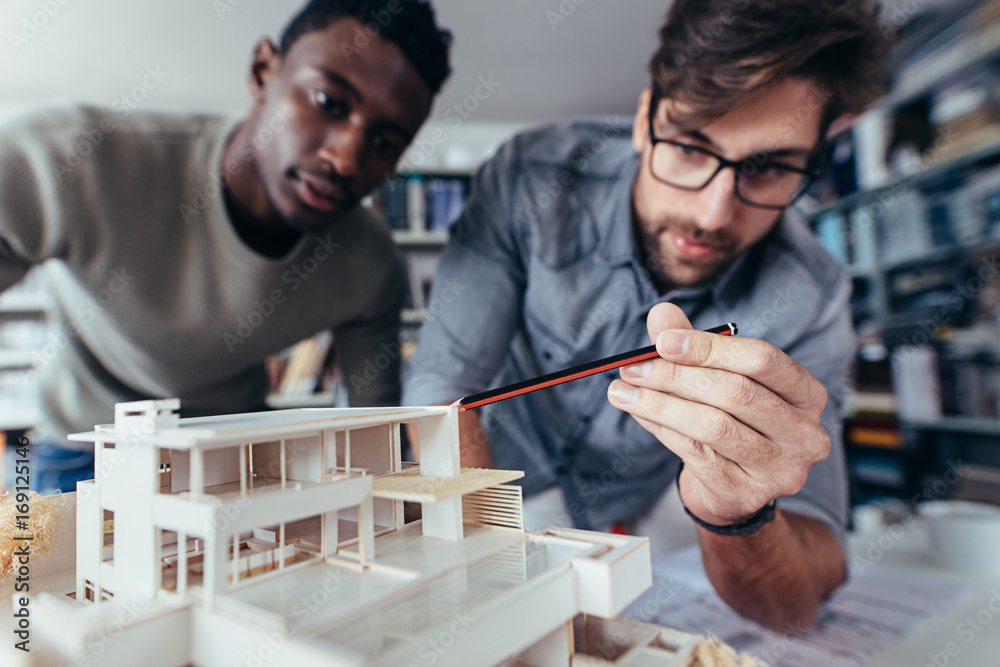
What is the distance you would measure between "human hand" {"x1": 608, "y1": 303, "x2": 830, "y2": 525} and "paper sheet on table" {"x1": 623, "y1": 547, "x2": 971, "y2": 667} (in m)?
0.46

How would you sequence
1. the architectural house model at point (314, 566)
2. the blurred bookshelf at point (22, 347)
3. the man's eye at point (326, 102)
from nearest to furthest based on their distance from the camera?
1. the architectural house model at point (314, 566)
2. the blurred bookshelf at point (22, 347)
3. the man's eye at point (326, 102)

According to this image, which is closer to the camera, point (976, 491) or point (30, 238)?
point (30, 238)

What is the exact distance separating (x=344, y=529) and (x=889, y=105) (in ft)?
5.83

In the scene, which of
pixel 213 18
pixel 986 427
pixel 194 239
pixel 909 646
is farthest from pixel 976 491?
pixel 213 18

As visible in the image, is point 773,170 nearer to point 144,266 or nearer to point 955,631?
point 955,631

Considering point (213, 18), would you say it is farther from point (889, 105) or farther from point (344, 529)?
point (889, 105)

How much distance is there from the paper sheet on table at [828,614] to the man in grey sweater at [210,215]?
972mm

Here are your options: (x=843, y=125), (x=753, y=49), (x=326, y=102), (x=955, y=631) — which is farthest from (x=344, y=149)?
(x=955, y=631)

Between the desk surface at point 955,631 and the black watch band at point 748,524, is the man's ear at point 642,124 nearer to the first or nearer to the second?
the black watch band at point 748,524

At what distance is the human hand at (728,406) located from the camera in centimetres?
56

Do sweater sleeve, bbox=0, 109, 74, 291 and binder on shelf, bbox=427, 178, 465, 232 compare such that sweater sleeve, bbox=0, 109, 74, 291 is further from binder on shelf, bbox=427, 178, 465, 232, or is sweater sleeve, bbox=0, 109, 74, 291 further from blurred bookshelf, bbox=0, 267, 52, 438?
binder on shelf, bbox=427, 178, 465, 232

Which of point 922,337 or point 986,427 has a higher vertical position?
point 922,337

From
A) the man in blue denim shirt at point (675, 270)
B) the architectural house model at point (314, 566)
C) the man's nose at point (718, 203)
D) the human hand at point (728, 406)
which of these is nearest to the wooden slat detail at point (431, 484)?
the architectural house model at point (314, 566)

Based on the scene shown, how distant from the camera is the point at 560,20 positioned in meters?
1.22
